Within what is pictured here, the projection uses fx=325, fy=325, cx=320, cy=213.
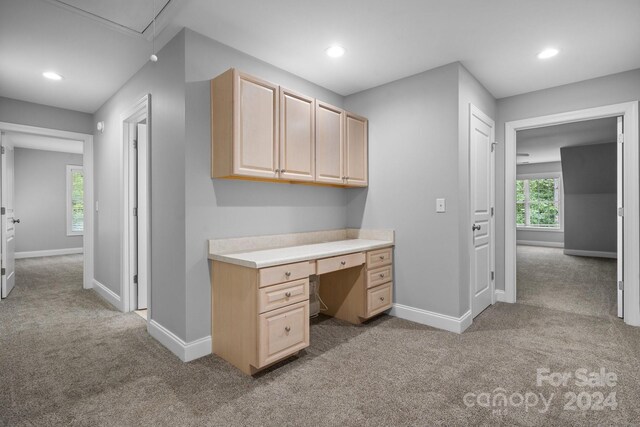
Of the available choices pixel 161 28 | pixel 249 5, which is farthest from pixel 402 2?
pixel 161 28

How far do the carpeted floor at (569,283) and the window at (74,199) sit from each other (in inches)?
357

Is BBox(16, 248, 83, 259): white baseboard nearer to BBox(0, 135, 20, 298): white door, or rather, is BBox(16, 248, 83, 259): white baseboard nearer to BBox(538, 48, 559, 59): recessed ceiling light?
BBox(0, 135, 20, 298): white door

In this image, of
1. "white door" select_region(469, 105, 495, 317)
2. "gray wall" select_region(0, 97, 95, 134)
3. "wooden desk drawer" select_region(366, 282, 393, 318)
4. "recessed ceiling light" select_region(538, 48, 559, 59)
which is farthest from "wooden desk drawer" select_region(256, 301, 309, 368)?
"gray wall" select_region(0, 97, 95, 134)

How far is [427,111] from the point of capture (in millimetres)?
3092

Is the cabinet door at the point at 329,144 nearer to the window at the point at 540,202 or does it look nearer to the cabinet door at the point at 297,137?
the cabinet door at the point at 297,137

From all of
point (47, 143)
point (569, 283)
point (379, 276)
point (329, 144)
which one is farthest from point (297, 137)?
point (47, 143)

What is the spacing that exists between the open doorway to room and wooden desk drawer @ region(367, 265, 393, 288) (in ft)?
6.04

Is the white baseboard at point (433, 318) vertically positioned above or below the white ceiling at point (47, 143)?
below

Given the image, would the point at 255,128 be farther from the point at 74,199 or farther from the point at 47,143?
the point at 74,199

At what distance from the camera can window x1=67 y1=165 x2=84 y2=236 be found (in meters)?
7.59

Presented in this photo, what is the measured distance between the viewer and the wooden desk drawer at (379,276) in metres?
3.07

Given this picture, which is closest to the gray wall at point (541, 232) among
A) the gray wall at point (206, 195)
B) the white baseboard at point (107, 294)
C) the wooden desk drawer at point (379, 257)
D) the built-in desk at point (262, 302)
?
the wooden desk drawer at point (379, 257)

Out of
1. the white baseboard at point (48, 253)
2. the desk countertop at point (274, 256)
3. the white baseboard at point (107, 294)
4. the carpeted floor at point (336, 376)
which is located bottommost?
the carpeted floor at point (336, 376)

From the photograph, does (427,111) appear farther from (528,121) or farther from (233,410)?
(233,410)
